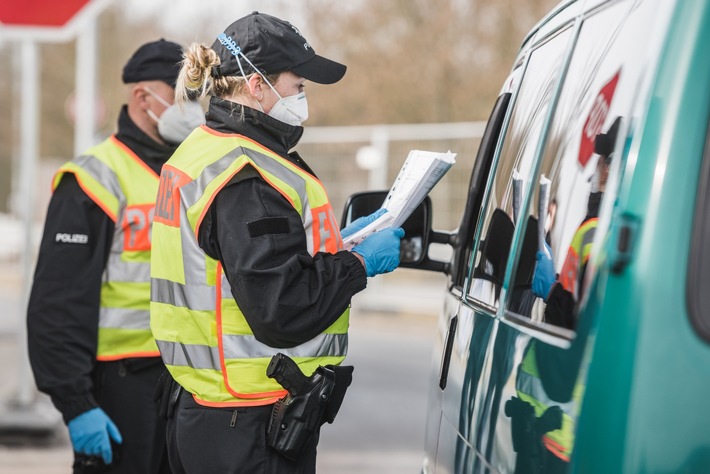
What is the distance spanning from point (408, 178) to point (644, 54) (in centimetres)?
131

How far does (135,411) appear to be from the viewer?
12.2 feet

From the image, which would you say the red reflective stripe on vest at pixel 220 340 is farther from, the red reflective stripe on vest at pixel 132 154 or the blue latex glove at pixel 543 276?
the red reflective stripe on vest at pixel 132 154

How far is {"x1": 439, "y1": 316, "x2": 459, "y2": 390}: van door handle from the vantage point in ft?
9.45

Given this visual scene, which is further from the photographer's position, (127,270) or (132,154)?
(132,154)

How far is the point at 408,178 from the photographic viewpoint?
3045 millimetres

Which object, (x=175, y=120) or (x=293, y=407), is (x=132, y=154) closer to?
(x=175, y=120)

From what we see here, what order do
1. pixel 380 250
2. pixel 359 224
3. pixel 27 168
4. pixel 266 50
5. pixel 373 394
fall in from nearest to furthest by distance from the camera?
pixel 266 50 < pixel 380 250 < pixel 359 224 < pixel 27 168 < pixel 373 394

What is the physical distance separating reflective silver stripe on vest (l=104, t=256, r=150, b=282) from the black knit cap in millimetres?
704

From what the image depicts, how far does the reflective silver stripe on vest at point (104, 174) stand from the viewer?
3.70m

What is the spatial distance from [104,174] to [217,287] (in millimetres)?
1232

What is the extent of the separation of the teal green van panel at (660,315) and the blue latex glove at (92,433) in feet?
7.49

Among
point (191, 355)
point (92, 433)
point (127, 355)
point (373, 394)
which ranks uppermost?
point (191, 355)

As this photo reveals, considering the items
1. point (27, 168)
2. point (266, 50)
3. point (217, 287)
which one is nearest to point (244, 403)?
point (217, 287)

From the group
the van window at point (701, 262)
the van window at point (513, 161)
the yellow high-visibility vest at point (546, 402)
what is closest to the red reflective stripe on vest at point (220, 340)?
the van window at point (513, 161)
